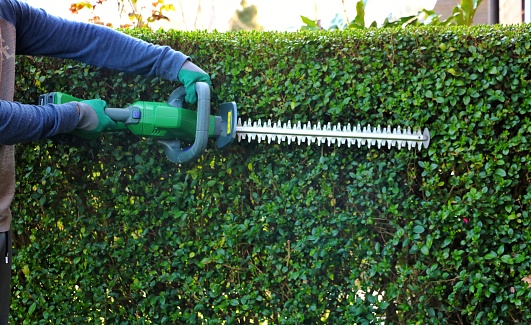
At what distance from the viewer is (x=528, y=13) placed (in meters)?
5.78

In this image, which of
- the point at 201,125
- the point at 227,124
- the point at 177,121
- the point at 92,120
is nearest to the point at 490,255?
the point at 227,124

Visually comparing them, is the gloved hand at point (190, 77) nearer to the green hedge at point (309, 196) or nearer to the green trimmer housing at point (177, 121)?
the green trimmer housing at point (177, 121)

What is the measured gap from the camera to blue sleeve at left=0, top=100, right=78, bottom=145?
2.29 meters

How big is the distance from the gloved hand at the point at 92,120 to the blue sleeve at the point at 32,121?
0.05m

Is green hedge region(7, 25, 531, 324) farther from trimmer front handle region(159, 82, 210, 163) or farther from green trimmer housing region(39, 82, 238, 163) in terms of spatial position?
trimmer front handle region(159, 82, 210, 163)

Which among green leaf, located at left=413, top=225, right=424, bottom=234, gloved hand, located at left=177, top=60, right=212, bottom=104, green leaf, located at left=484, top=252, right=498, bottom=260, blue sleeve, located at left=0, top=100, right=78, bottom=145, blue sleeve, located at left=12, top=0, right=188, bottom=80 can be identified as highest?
blue sleeve, located at left=12, top=0, right=188, bottom=80

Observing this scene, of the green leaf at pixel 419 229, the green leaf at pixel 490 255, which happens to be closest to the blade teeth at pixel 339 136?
the green leaf at pixel 419 229

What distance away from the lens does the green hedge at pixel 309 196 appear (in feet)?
9.39

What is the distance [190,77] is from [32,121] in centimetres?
76

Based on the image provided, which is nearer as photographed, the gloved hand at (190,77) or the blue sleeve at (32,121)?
the blue sleeve at (32,121)

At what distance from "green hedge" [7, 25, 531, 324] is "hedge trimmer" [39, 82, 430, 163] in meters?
0.07

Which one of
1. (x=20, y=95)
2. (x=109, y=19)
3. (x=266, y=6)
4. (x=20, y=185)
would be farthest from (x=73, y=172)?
(x=266, y=6)

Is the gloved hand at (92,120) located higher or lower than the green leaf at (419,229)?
higher

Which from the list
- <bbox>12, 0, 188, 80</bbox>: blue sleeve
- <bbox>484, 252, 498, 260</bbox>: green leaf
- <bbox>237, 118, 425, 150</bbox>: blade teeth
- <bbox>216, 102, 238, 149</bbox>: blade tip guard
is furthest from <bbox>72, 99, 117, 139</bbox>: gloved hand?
<bbox>484, 252, 498, 260</bbox>: green leaf
